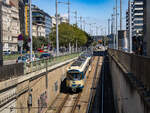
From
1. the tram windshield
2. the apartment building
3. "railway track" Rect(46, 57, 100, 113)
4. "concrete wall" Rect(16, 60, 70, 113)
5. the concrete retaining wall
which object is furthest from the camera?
the apartment building

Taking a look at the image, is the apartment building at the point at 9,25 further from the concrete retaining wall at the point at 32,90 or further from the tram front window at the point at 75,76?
the concrete retaining wall at the point at 32,90

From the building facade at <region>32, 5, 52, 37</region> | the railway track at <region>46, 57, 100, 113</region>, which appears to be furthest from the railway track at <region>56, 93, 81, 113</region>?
the building facade at <region>32, 5, 52, 37</region>

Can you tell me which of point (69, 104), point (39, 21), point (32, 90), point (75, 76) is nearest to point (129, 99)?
point (32, 90)

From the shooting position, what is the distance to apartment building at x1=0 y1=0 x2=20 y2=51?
183 ft

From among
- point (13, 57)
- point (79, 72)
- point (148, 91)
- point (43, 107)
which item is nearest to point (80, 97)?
point (79, 72)

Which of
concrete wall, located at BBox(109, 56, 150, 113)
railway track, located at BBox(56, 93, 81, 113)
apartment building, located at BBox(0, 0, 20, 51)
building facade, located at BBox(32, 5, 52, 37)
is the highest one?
building facade, located at BBox(32, 5, 52, 37)

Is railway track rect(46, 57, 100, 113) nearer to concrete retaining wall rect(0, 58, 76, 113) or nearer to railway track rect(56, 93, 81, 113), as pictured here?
railway track rect(56, 93, 81, 113)

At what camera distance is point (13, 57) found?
94.5 feet

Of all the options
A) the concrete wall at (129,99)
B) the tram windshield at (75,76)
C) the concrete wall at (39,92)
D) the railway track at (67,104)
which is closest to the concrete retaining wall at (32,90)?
the concrete wall at (39,92)

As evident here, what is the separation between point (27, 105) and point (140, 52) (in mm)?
8746

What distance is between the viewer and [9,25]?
59438mm

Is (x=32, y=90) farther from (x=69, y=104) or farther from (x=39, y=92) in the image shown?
(x=69, y=104)

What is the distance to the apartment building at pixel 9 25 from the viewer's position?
2198 inches

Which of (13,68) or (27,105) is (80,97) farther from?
(13,68)
